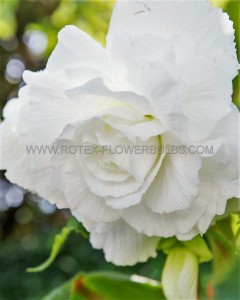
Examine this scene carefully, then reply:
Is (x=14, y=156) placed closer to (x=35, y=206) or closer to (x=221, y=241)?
(x=221, y=241)

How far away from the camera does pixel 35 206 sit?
11.9 feet

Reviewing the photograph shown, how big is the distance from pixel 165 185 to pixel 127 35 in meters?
0.11

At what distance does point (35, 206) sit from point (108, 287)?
10.2 feet

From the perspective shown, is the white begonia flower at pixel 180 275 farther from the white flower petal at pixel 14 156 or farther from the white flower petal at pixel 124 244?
the white flower petal at pixel 14 156

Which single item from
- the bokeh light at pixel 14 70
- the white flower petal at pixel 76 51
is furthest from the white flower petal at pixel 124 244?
the bokeh light at pixel 14 70

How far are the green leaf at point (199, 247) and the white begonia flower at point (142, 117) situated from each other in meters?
0.05

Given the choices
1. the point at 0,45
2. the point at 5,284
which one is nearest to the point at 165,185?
the point at 5,284

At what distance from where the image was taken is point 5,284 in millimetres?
2475

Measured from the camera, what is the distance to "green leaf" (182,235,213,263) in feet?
1.54

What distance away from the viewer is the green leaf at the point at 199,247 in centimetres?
47

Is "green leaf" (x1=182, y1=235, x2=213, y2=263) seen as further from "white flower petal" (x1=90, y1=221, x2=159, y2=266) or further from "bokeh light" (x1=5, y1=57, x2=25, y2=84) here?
"bokeh light" (x1=5, y1=57, x2=25, y2=84)

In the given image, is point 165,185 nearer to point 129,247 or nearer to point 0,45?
point 129,247

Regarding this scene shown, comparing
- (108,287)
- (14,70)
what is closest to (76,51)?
(108,287)

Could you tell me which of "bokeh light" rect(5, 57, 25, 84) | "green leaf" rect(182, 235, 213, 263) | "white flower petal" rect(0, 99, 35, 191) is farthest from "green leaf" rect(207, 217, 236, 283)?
"bokeh light" rect(5, 57, 25, 84)
